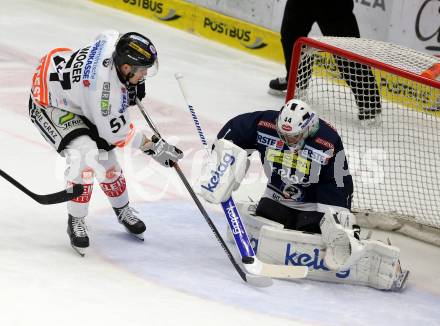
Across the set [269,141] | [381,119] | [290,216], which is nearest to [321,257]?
[290,216]

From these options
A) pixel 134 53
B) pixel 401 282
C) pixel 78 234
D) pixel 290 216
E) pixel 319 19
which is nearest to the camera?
pixel 134 53

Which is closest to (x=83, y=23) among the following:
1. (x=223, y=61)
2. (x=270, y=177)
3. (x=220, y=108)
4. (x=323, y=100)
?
(x=223, y=61)

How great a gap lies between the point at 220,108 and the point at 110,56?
2.76 m

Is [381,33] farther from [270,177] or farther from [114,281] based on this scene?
[114,281]

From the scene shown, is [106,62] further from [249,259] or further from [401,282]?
[401,282]

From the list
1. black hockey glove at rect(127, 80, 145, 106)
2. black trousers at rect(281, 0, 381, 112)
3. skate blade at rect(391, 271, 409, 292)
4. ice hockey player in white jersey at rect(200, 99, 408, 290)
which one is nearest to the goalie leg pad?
ice hockey player in white jersey at rect(200, 99, 408, 290)

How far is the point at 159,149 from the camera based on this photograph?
4207 mm

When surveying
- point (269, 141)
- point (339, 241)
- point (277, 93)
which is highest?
point (269, 141)

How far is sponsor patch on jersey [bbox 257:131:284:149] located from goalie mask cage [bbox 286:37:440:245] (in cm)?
68

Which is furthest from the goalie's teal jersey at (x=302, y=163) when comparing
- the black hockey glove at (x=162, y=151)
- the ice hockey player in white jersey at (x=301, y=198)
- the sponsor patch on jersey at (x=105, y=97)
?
the sponsor patch on jersey at (x=105, y=97)

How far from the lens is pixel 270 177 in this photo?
14.7 feet

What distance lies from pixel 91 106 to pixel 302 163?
917mm

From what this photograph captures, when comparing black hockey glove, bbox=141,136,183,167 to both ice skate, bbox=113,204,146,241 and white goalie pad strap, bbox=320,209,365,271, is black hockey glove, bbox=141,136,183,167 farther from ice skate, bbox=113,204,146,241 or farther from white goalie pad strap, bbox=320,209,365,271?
white goalie pad strap, bbox=320,209,365,271

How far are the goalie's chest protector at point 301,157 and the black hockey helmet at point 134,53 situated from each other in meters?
0.64
